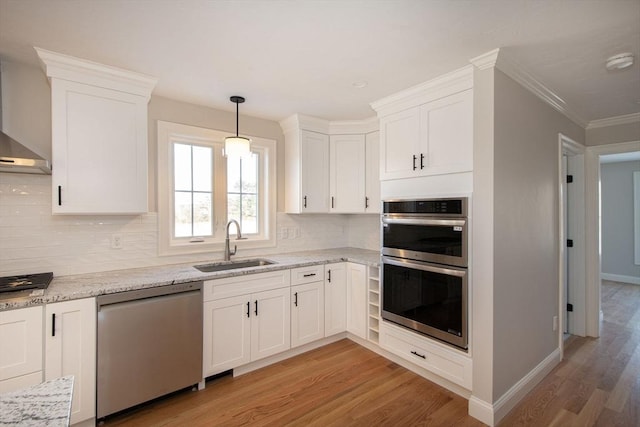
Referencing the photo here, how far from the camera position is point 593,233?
331 cm

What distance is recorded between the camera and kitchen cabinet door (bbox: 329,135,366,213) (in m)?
3.43

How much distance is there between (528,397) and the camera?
2.32 m

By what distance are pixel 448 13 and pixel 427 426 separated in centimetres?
246

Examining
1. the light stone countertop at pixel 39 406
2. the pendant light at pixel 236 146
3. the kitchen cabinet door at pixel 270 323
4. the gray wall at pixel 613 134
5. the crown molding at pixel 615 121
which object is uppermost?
the crown molding at pixel 615 121

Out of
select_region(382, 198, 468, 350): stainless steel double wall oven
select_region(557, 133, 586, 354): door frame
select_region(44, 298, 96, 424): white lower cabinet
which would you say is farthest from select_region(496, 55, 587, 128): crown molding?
select_region(44, 298, 96, 424): white lower cabinet

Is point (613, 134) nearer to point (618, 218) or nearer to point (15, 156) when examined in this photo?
point (618, 218)

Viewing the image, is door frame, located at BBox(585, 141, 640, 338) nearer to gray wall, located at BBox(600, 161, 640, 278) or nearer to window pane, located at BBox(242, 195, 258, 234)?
gray wall, located at BBox(600, 161, 640, 278)

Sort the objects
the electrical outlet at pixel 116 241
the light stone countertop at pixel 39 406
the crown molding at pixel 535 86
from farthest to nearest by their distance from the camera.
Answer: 1. the electrical outlet at pixel 116 241
2. the crown molding at pixel 535 86
3. the light stone countertop at pixel 39 406

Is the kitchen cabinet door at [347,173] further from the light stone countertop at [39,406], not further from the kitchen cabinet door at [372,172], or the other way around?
the light stone countertop at [39,406]

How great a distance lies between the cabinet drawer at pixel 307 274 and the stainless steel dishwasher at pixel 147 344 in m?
0.87

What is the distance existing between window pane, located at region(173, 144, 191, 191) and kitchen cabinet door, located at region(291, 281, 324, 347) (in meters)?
1.43

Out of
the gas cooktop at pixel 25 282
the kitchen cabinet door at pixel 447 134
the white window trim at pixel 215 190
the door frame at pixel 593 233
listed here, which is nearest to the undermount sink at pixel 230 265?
the white window trim at pixel 215 190

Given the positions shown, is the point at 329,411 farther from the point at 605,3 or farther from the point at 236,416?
the point at 605,3

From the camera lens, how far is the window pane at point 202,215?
9.81 feet
